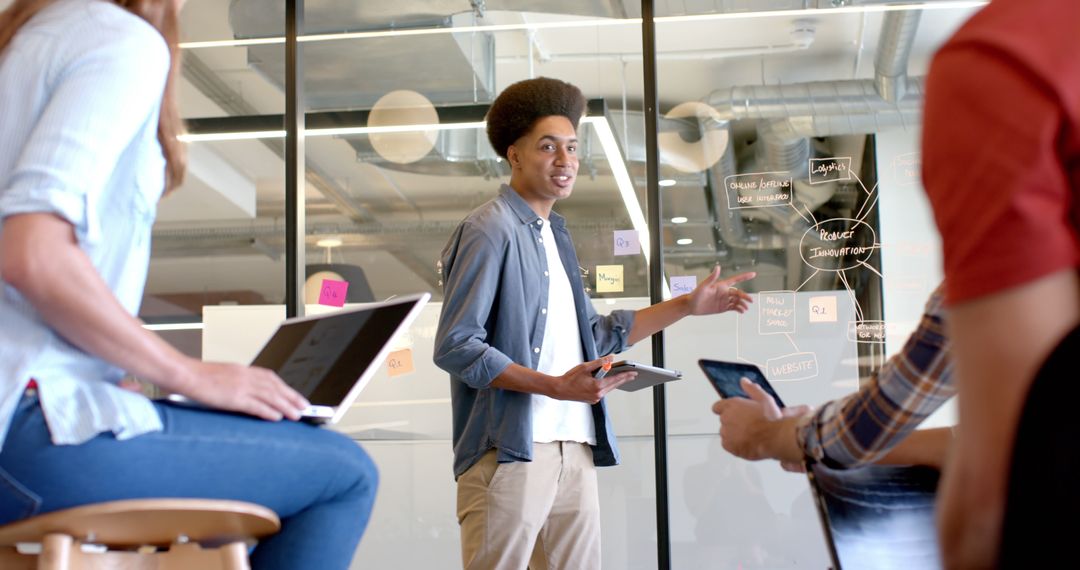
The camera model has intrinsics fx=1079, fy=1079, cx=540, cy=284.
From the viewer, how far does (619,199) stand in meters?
4.55

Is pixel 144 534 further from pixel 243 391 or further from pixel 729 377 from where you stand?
pixel 729 377

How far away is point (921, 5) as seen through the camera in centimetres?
461

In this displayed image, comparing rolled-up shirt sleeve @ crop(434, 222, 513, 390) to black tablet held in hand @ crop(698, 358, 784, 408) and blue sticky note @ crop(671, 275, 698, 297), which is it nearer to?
black tablet held in hand @ crop(698, 358, 784, 408)

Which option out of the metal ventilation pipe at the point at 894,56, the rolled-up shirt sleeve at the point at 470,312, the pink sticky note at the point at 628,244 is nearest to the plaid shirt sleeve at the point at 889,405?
the rolled-up shirt sleeve at the point at 470,312

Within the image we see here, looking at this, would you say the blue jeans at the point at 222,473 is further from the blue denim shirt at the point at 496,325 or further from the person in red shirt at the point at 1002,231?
the blue denim shirt at the point at 496,325

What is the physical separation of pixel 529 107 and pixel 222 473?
6.44ft

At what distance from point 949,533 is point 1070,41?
1.10 feet

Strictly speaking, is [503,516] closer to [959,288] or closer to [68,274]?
[68,274]

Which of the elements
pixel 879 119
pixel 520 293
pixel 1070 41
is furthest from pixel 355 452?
pixel 879 119

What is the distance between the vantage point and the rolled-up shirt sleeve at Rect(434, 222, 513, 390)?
8.78 ft

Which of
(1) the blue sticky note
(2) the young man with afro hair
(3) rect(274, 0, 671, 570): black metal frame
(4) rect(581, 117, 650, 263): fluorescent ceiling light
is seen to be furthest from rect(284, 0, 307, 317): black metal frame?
(2) the young man with afro hair

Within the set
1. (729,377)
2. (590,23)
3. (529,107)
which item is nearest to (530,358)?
(529,107)

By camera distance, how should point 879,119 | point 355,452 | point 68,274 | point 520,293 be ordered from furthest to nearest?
point 879,119, point 520,293, point 355,452, point 68,274

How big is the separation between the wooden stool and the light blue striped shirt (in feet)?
0.35
